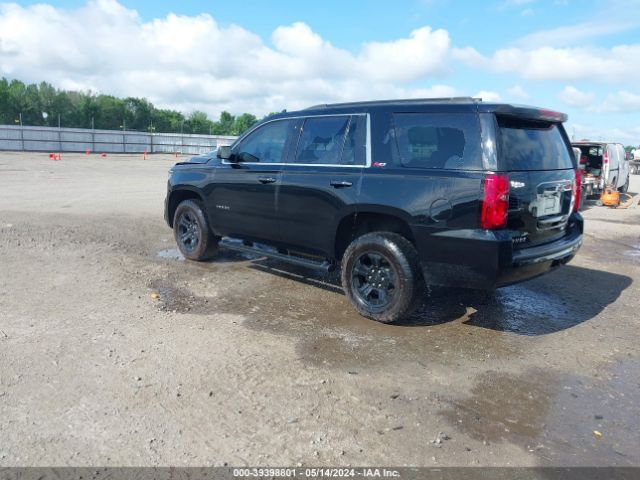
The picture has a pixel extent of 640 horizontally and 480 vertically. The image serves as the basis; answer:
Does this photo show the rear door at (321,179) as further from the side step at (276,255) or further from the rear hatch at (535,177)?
the rear hatch at (535,177)

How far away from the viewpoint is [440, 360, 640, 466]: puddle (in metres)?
2.99

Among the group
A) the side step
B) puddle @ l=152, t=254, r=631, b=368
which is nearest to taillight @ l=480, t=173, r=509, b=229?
puddle @ l=152, t=254, r=631, b=368

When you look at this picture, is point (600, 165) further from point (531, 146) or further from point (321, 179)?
point (321, 179)

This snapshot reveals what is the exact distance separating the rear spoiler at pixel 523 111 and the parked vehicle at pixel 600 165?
463 inches

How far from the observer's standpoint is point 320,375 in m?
3.79

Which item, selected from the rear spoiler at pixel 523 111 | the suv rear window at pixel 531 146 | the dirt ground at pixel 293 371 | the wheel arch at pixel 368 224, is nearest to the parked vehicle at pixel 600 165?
the dirt ground at pixel 293 371

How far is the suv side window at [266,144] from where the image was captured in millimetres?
5758

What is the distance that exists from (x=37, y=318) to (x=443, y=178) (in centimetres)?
378

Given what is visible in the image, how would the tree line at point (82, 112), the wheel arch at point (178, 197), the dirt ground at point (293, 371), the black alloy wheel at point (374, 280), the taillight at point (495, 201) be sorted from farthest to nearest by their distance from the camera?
the tree line at point (82, 112), the wheel arch at point (178, 197), the black alloy wheel at point (374, 280), the taillight at point (495, 201), the dirt ground at point (293, 371)

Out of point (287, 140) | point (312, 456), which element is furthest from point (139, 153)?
point (312, 456)

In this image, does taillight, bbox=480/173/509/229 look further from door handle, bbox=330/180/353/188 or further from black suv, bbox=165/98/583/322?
door handle, bbox=330/180/353/188

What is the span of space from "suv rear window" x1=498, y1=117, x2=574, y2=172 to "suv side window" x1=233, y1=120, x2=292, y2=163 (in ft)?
7.85

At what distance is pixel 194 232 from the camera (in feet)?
22.7

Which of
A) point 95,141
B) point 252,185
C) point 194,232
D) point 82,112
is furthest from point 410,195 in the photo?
point 82,112
